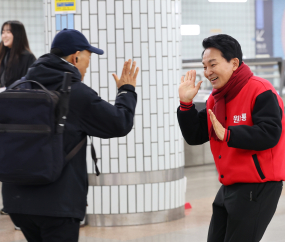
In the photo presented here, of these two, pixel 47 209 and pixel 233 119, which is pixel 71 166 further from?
pixel 233 119

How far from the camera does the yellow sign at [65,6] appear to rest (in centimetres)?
430

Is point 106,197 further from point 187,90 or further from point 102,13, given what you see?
point 187,90

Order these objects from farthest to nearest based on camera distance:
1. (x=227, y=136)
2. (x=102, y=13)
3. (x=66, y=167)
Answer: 1. (x=102, y=13)
2. (x=227, y=136)
3. (x=66, y=167)

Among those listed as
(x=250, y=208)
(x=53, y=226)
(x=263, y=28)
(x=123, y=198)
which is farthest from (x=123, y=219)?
(x=263, y=28)

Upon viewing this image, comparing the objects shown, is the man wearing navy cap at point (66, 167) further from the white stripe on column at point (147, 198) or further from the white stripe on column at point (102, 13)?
the white stripe on column at point (147, 198)

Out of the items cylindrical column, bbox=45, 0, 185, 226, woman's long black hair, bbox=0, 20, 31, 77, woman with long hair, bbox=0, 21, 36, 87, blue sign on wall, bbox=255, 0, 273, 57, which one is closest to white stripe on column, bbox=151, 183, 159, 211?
cylindrical column, bbox=45, 0, 185, 226

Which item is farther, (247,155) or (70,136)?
(247,155)

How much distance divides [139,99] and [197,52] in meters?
11.6

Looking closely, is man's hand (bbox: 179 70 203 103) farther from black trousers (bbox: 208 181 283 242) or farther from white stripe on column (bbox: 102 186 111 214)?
white stripe on column (bbox: 102 186 111 214)

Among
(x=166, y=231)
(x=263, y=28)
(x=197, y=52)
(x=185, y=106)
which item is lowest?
(x=166, y=231)

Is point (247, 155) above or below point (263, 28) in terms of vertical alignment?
below

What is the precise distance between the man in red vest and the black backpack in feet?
2.44

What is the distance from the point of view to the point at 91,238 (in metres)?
4.14

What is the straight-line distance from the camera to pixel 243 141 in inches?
84.7
